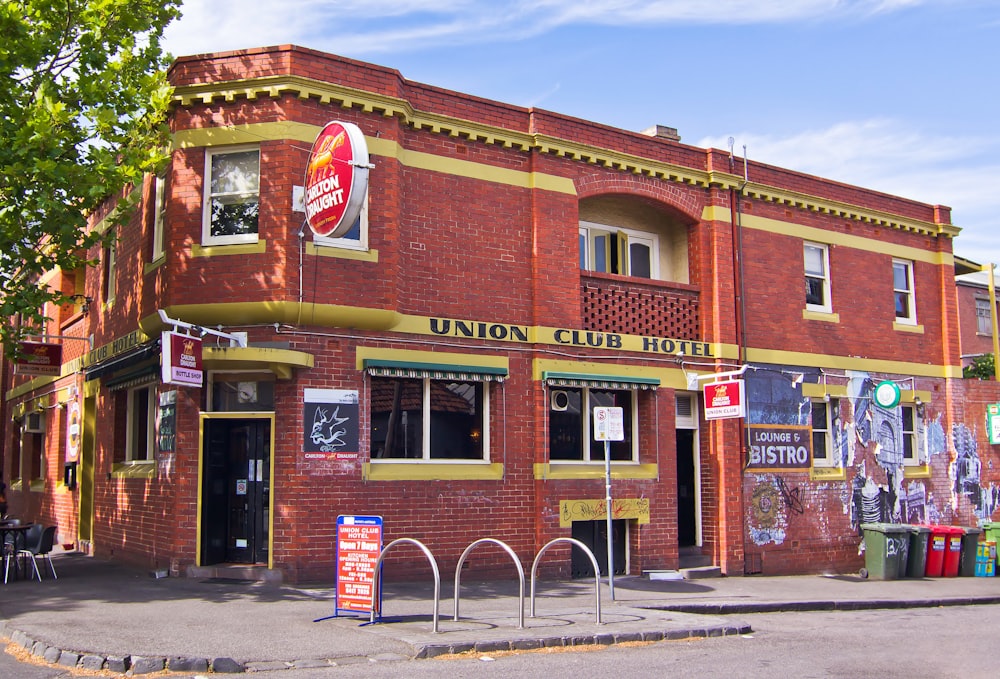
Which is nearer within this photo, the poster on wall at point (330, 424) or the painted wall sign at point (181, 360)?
the painted wall sign at point (181, 360)

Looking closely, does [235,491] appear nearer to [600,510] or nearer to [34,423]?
[600,510]

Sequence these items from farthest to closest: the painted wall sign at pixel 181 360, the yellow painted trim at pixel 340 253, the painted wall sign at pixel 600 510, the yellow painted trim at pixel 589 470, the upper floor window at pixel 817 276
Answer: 1. the upper floor window at pixel 817 276
2. the painted wall sign at pixel 600 510
3. the yellow painted trim at pixel 589 470
4. the yellow painted trim at pixel 340 253
5. the painted wall sign at pixel 181 360

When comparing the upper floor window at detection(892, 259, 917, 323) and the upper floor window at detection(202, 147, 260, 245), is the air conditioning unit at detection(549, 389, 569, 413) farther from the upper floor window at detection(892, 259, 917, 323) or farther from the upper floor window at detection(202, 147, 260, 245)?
the upper floor window at detection(892, 259, 917, 323)

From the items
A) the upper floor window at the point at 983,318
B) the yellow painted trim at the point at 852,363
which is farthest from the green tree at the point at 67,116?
the upper floor window at the point at 983,318

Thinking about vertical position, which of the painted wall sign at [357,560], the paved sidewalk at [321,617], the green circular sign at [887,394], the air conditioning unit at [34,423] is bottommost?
the paved sidewalk at [321,617]

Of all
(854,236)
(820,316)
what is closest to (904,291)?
(854,236)

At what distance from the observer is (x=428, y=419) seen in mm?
14672

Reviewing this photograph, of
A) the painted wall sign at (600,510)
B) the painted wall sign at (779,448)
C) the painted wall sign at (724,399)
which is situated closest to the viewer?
the painted wall sign at (600,510)

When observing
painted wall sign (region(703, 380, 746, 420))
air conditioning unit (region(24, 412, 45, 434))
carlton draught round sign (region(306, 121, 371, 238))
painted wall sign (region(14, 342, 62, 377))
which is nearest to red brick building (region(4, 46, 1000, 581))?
painted wall sign (region(703, 380, 746, 420))

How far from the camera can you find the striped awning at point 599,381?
616 inches

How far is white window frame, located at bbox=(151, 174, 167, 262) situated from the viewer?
14.9m

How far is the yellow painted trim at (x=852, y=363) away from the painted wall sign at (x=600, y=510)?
12.7 feet

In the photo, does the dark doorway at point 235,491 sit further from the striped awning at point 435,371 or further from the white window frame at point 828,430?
the white window frame at point 828,430

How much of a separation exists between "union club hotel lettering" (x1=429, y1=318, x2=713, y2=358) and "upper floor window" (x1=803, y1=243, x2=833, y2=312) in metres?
3.40
